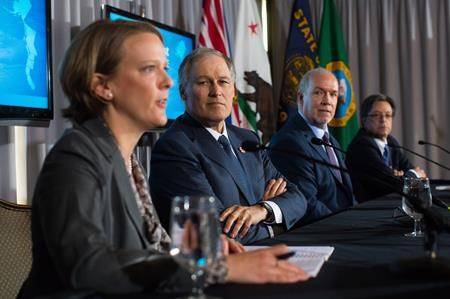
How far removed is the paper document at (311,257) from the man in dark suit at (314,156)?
147 centimetres

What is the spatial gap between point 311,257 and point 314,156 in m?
1.99

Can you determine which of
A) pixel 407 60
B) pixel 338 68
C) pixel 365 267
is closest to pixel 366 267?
pixel 365 267

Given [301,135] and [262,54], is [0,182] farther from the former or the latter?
[262,54]

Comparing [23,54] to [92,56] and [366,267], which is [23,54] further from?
[366,267]

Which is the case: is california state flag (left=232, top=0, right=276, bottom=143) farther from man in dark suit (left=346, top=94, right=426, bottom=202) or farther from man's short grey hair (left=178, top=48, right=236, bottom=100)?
man's short grey hair (left=178, top=48, right=236, bottom=100)

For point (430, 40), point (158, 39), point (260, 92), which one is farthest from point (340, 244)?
point (430, 40)

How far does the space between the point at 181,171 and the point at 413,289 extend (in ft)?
4.51

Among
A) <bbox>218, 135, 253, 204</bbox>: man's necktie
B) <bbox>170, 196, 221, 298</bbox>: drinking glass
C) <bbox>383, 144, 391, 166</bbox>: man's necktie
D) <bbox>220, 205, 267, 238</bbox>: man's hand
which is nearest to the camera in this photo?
<bbox>170, 196, 221, 298</bbox>: drinking glass

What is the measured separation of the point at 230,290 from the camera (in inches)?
46.4

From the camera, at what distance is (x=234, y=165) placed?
2551 mm

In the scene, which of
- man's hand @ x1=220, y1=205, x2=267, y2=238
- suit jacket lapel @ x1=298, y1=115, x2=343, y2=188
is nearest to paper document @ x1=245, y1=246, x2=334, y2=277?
man's hand @ x1=220, y1=205, x2=267, y2=238

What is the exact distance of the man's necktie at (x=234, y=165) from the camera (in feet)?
8.30

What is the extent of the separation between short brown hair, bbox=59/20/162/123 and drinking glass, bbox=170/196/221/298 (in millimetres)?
529

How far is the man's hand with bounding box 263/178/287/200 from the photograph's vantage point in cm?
257
